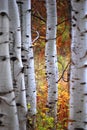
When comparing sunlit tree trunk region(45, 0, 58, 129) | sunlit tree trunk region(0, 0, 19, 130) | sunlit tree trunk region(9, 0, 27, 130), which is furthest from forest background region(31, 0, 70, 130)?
sunlit tree trunk region(0, 0, 19, 130)

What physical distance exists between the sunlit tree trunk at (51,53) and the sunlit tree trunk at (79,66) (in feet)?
8.03

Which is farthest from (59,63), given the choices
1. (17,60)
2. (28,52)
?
(17,60)

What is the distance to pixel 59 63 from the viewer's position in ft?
43.0

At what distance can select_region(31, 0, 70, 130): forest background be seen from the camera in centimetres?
627

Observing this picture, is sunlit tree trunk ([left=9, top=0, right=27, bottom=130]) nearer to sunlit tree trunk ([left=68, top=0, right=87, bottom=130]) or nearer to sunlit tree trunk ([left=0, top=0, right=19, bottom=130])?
sunlit tree trunk ([left=0, top=0, right=19, bottom=130])

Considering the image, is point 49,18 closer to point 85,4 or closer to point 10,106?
point 85,4

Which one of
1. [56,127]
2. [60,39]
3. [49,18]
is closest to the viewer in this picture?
[56,127]

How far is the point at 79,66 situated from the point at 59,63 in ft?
31.7

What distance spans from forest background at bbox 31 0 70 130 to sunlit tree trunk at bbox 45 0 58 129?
7.4 inches

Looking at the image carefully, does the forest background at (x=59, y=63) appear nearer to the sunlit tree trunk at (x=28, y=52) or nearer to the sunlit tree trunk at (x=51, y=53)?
→ the sunlit tree trunk at (x=51, y=53)

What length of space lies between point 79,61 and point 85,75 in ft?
0.53

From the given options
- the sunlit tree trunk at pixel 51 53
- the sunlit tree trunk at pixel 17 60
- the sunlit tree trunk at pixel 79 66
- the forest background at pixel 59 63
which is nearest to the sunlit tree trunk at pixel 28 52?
the forest background at pixel 59 63

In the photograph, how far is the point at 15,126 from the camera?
330 cm

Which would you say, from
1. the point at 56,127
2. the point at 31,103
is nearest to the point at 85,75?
the point at 31,103
